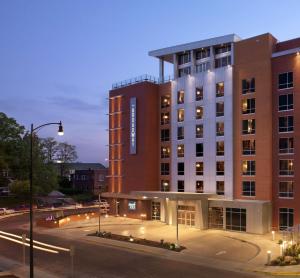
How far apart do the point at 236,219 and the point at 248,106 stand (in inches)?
522

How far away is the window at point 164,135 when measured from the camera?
57.2m

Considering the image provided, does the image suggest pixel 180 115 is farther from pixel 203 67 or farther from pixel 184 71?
pixel 203 67

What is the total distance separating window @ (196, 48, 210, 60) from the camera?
184 ft

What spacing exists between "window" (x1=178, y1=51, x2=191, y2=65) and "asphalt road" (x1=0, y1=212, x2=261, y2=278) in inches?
1188

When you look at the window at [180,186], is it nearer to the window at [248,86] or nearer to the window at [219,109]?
the window at [219,109]

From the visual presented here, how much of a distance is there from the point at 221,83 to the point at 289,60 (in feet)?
29.0

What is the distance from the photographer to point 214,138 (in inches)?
2020

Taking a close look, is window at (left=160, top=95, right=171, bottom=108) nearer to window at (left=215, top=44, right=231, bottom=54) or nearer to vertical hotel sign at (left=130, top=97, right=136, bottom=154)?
vertical hotel sign at (left=130, top=97, right=136, bottom=154)

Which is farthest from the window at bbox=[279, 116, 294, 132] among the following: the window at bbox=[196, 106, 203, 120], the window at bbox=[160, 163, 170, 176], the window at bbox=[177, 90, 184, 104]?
the window at bbox=[160, 163, 170, 176]

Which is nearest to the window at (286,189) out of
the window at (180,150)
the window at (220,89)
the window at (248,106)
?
the window at (248,106)

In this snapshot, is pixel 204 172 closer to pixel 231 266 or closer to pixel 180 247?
pixel 180 247

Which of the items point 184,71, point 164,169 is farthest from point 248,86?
point 164,169

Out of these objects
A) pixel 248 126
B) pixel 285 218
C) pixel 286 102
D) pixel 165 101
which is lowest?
pixel 285 218

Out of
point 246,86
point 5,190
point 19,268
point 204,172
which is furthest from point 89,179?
point 19,268
